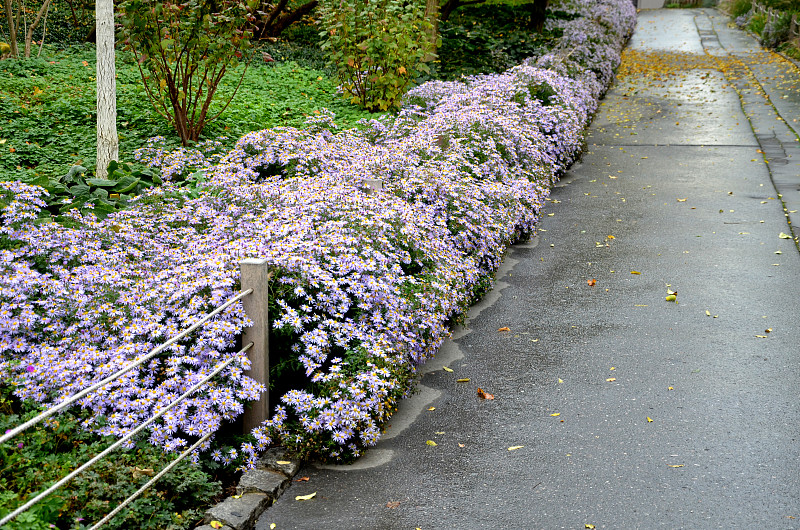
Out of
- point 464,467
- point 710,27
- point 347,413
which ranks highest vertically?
point 710,27

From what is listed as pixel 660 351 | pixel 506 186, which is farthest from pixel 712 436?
pixel 506 186

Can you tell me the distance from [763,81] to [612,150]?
8917 millimetres

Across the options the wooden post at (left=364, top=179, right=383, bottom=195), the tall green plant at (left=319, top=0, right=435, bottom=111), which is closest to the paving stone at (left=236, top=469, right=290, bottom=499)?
the wooden post at (left=364, top=179, right=383, bottom=195)

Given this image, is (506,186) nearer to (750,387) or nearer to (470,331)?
(470,331)

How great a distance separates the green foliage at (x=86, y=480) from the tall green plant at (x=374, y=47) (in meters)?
8.88

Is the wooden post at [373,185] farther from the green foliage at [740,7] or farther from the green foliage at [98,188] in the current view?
the green foliage at [740,7]

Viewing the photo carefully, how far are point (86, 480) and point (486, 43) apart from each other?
16.4 meters

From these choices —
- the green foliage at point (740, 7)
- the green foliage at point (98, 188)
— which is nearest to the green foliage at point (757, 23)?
the green foliage at point (740, 7)

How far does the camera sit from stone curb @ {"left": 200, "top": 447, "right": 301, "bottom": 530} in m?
3.09

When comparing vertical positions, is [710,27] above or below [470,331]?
above

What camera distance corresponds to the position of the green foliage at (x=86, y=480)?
2.80m

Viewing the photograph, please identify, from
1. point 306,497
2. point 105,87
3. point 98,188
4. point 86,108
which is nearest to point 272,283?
point 306,497

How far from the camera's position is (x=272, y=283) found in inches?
159

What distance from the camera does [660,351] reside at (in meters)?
4.93
